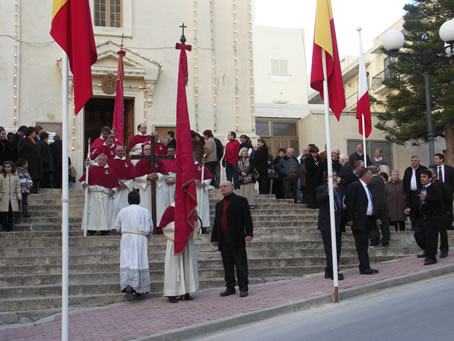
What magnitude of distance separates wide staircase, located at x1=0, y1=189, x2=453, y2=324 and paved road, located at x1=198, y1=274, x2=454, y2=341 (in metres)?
2.71

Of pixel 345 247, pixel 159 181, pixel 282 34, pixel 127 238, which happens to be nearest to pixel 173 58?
pixel 159 181

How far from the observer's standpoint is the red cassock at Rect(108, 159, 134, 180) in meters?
14.5

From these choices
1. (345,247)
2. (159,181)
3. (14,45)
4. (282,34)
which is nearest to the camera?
(345,247)

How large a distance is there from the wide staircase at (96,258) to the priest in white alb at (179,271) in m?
0.77

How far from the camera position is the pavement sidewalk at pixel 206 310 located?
8078 mm

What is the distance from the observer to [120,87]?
1806cm

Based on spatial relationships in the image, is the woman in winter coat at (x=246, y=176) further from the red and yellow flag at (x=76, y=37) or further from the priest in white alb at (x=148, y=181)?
the red and yellow flag at (x=76, y=37)

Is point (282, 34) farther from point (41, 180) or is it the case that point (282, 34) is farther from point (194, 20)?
point (41, 180)

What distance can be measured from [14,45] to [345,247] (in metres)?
13.0

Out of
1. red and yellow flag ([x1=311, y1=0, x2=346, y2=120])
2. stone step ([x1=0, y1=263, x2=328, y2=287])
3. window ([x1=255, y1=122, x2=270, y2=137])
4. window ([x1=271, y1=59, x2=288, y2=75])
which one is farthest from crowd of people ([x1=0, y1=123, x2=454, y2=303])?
window ([x1=271, y1=59, x2=288, y2=75])

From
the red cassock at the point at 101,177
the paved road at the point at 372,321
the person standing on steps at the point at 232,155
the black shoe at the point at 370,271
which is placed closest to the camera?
the paved road at the point at 372,321

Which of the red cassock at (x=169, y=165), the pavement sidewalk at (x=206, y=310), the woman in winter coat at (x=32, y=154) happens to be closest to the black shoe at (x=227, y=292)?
the pavement sidewalk at (x=206, y=310)

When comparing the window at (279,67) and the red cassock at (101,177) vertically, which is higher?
the window at (279,67)

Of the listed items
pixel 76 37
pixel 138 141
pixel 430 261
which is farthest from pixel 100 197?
pixel 430 261
